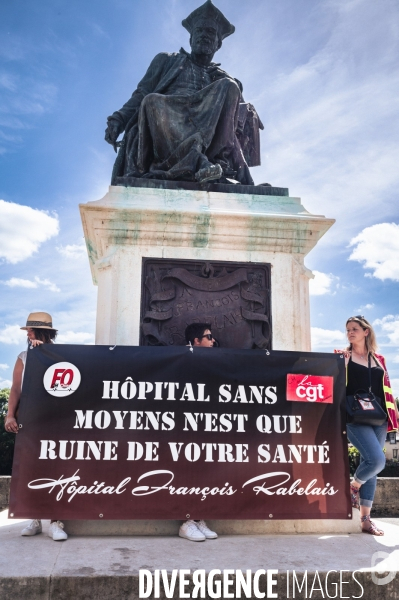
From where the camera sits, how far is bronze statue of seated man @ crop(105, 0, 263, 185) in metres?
5.87

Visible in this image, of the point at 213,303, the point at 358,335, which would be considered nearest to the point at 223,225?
the point at 213,303

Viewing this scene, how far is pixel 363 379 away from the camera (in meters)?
4.44

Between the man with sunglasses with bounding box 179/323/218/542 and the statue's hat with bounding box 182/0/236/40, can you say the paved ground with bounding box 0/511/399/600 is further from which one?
the statue's hat with bounding box 182/0/236/40

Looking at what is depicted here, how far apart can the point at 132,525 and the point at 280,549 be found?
1.08 meters

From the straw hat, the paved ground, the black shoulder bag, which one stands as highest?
the straw hat

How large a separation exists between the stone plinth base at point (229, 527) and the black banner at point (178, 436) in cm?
17

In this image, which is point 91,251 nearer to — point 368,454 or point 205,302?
point 205,302

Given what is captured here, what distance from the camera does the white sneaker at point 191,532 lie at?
3736 mm

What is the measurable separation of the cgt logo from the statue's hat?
188 inches

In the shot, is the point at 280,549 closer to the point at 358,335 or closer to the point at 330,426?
the point at 330,426

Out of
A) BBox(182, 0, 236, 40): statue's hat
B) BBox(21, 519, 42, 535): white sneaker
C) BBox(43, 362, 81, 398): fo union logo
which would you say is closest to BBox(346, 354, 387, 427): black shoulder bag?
BBox(43, 362, 81, 398): fo union logo

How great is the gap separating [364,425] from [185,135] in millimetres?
3581

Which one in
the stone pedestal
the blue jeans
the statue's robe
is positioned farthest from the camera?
the statue's robe

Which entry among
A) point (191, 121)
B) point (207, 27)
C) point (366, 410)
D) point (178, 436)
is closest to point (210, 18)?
point (207, 27)
